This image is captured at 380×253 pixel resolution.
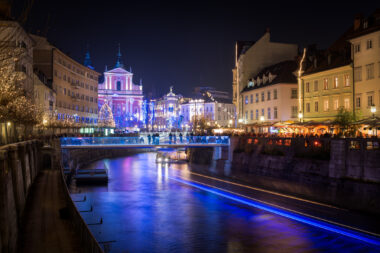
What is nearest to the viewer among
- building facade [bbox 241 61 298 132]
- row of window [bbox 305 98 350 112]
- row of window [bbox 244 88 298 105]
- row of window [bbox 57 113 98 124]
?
row of window [bbox 305 98 350 112]

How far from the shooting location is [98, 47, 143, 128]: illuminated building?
133m

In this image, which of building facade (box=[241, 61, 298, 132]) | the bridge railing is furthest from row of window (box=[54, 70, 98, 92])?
building facade (box=[241, 61, 298, 132])

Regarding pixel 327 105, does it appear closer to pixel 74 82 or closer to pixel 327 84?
pixel 327 84

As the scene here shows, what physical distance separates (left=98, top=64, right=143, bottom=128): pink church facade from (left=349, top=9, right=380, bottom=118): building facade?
92.7m

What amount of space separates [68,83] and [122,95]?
46376 mm

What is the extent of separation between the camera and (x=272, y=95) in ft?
214

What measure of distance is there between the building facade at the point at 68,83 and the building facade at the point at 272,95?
34.5m

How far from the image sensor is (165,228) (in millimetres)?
26656

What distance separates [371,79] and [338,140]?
1230cm

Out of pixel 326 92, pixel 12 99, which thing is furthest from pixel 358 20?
pixel 12 99

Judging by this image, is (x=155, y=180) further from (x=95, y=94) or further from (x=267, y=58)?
(x=95, y=94)

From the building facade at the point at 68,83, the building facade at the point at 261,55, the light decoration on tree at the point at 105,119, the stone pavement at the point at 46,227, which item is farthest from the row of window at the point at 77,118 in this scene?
the stone pavement at the point at 46,227

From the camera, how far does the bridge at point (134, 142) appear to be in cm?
5025

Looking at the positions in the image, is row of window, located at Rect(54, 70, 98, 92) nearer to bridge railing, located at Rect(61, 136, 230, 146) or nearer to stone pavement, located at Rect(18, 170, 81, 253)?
bridge railing, located at Rect(61, 136, 230, 146)
